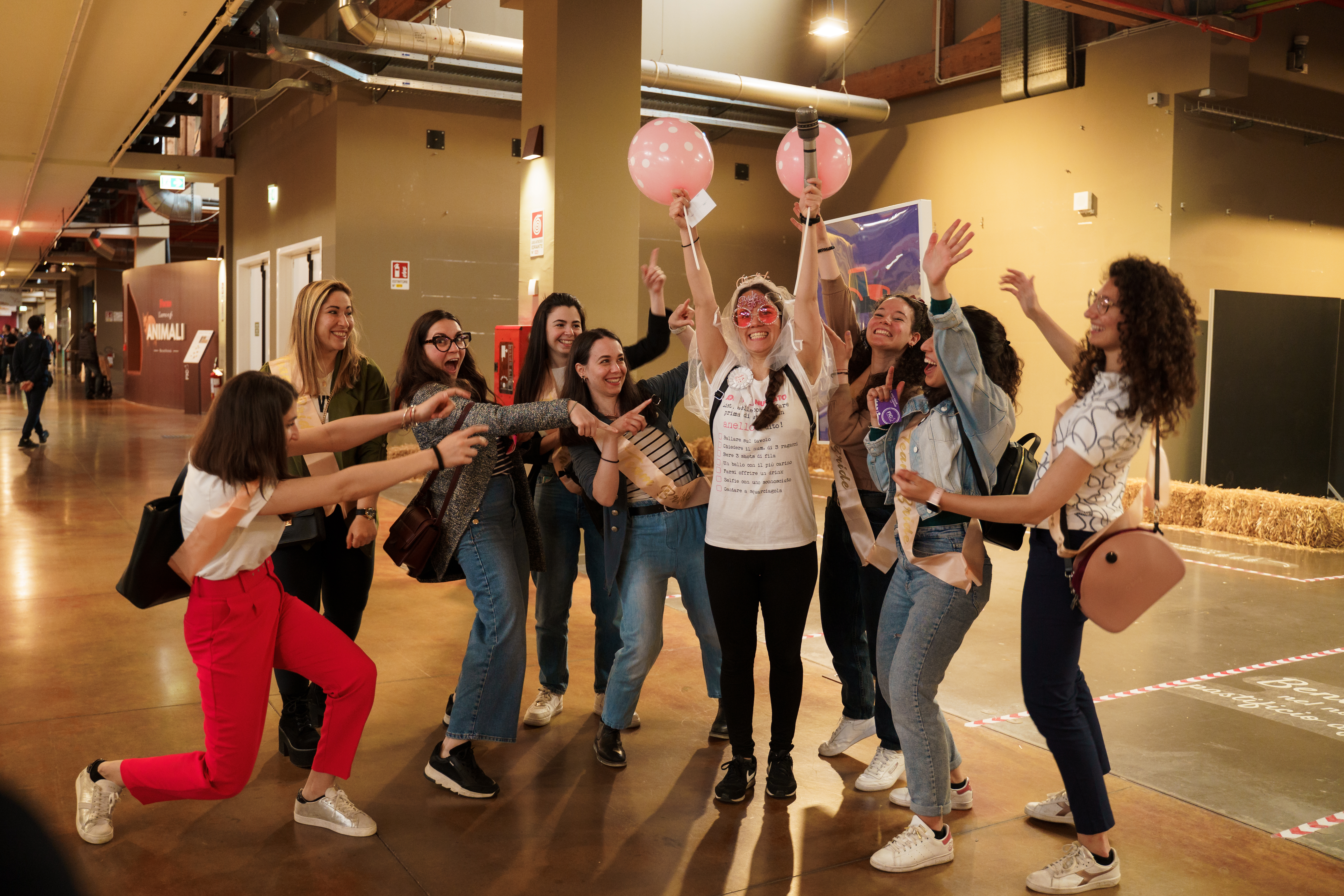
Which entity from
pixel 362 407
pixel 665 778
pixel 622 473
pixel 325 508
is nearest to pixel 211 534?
pixel 325 508

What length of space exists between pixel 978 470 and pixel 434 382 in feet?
5.38

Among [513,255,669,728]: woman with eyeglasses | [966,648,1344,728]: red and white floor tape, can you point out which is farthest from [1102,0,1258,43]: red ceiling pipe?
[513,255,669,728]: woman with eyeglasses

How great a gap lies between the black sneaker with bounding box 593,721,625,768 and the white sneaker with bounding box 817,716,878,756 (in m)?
0.69

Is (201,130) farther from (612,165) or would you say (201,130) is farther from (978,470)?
(978,470)

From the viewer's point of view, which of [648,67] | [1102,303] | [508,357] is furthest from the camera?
[648,67]

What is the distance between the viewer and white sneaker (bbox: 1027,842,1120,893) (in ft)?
8.48

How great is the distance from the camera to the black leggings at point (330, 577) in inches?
133

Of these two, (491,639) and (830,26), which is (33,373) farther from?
(491,639)

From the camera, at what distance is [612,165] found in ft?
23.2

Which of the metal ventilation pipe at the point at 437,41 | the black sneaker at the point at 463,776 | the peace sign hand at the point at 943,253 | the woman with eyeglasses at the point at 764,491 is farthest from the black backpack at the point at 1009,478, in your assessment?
the metal ventilation pipe at the point at 437,41

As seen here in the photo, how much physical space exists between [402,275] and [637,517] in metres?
8.55

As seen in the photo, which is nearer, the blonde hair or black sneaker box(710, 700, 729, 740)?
the blonde hair

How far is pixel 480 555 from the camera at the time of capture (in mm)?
3137

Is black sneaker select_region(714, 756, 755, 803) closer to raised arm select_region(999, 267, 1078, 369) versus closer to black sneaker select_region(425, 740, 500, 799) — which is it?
black sneaker select_region(425, 740, 500, 799)
